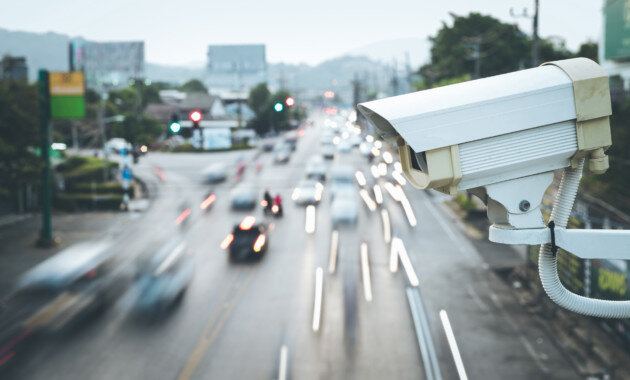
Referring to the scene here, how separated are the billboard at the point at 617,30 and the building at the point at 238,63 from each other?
248 feet

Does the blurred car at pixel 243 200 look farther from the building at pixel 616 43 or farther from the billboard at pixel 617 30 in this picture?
the billboard at pixel 617 30

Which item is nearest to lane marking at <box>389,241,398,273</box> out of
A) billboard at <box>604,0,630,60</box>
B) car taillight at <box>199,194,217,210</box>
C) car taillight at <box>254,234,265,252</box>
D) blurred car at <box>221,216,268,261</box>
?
blurred car at <box>221,216,268,261</box>

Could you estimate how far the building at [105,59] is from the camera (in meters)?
107

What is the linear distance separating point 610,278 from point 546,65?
11472 millimetres

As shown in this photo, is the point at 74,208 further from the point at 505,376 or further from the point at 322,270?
the point at 505,376

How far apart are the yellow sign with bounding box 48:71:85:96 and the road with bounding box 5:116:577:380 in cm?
720

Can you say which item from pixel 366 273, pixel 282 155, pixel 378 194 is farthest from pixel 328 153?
pixel 366 273

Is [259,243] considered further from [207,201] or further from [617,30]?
[617,30]

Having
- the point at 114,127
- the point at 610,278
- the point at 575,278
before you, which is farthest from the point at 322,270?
the point at 114,127

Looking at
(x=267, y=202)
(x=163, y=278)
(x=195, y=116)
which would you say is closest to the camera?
(x=195, y=116)

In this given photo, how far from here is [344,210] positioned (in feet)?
96.5

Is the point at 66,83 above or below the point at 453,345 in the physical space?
above

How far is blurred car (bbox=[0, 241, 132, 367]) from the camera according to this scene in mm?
15391

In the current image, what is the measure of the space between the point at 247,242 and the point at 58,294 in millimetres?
7281
